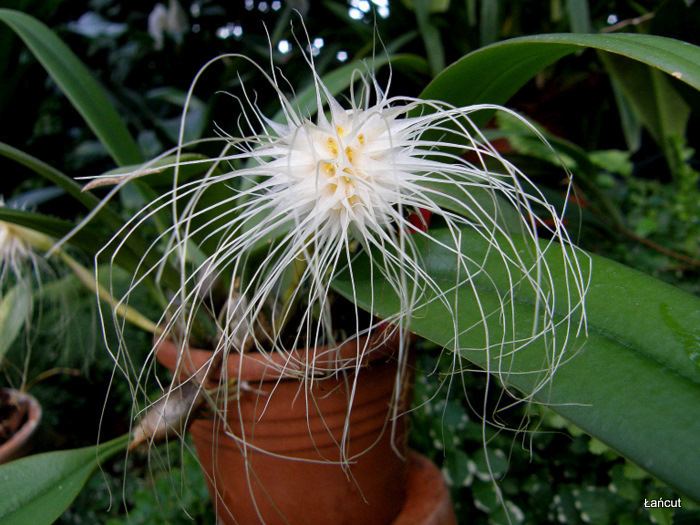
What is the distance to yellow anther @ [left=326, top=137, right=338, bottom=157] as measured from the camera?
1.09 feet

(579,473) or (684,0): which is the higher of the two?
(684,0)

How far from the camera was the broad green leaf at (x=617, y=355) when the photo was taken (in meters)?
0.24

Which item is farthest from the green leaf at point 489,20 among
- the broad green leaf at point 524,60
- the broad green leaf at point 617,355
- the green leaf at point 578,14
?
the broad green leaf at point 617,355

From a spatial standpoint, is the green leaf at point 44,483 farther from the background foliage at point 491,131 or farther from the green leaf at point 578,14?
the green leaf at point 578,14

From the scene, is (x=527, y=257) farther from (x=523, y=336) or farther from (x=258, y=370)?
(x=258, y=370)

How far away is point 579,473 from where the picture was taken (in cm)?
56

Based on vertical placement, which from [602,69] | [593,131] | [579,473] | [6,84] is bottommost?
[579,473]

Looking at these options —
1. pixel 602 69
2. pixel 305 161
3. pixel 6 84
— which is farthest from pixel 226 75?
pixel 305 161

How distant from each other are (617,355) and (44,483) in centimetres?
37

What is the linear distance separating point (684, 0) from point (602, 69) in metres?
0.35

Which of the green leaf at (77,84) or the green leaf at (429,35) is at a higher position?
the green leaf at (77,84)

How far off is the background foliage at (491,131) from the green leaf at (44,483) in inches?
1.0

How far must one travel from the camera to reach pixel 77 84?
1.68 feet

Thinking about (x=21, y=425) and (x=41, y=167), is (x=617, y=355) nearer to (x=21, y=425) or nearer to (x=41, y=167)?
(x=41, y=167)
